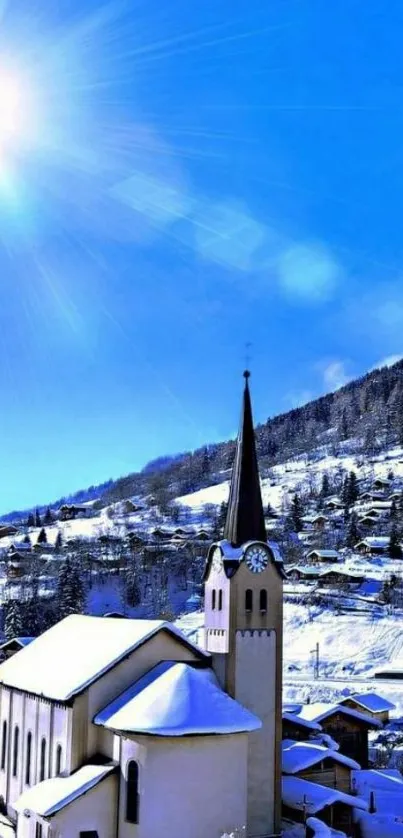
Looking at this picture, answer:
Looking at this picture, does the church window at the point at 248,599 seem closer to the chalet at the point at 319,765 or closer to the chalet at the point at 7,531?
the chalet at the point at 319,765

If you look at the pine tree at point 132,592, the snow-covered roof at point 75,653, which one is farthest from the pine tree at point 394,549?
the snow-covered roof at point 75,653

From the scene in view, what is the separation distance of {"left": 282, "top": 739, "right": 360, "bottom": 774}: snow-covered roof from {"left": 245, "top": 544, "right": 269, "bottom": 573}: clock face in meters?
8.28

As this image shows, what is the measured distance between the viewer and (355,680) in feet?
207

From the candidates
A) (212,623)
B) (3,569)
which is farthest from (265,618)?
(3,569)

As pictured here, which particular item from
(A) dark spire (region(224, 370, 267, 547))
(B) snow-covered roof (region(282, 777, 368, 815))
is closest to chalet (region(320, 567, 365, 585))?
(B) snow-covered roof (region(282, 777, 368, 815))

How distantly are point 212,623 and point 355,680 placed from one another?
4149 cm

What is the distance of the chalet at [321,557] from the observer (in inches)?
3942

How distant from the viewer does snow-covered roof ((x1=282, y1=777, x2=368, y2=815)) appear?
2570 cm

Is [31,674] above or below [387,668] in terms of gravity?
above

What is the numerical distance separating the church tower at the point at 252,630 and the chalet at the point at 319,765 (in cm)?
434

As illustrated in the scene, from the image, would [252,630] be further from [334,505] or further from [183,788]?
[334,505]

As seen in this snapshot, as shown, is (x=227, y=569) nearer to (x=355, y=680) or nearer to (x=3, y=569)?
(x=355, y=680)

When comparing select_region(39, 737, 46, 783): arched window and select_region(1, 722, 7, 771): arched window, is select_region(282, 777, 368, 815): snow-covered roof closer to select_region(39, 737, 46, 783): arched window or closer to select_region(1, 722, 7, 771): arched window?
select_region(39, 737, 46, 783): arched window

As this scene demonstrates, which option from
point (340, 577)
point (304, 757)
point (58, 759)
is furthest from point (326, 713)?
point (340, 577)
